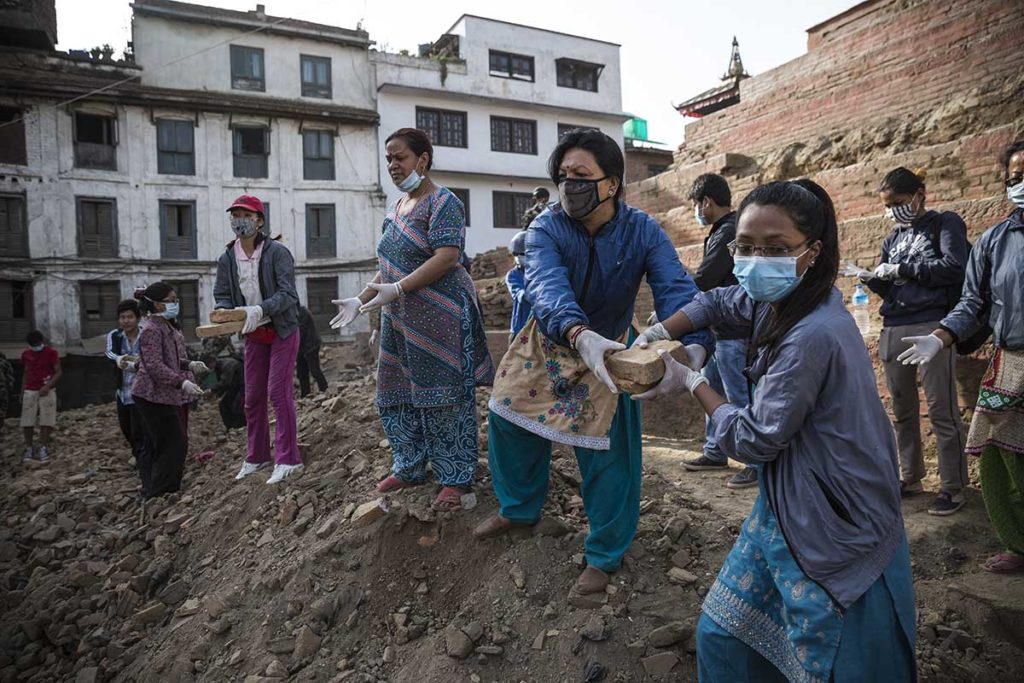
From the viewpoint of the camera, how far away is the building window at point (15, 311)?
1734 cm

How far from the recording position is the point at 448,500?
323cm

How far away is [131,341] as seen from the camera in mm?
5922

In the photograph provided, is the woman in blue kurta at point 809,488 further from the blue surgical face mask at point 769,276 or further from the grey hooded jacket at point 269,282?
→ the grey hooded jacket at point 269,282

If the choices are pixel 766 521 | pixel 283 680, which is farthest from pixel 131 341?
pixel 766 521

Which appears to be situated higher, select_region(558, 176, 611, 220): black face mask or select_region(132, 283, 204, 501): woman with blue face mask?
select_region(558, 176, 611, 220): black face mask

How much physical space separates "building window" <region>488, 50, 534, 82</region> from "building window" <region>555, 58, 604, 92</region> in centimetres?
118

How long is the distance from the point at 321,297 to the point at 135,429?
15.2 meters

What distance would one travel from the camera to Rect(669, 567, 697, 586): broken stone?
2.72 meters

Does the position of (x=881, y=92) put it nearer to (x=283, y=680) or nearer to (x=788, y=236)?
(x=788, y=236)

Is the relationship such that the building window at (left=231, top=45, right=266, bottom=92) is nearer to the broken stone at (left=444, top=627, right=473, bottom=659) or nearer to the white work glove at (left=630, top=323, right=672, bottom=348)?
the broken stone at (left=444, top=627, right=473, bottom=659)

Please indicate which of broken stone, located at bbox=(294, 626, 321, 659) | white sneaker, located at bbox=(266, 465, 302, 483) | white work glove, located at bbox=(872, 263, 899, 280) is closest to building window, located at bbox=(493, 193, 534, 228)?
white sneaker, located at bbox=(266, 465, 302, 483)

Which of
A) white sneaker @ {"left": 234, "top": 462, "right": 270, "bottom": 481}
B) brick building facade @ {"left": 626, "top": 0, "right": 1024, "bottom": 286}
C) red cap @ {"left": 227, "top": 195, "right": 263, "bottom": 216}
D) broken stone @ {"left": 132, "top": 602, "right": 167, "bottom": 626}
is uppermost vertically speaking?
brick building facade @ {"left": 626, "top": 0, "right": 1024, "bottom": 286}

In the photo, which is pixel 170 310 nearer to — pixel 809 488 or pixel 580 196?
pixel 580 196

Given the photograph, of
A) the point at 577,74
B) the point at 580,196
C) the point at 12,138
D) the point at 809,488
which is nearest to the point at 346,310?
the point at 580,196
